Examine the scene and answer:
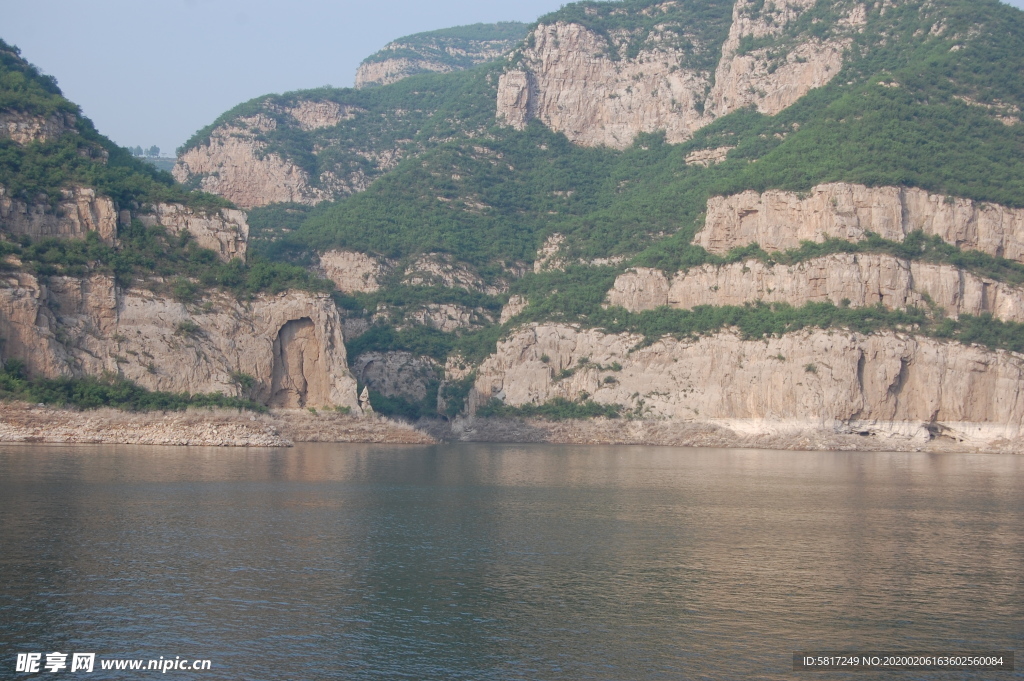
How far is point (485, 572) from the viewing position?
3170 centimetres

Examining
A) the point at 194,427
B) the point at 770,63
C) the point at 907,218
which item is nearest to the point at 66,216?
the point at 194,427

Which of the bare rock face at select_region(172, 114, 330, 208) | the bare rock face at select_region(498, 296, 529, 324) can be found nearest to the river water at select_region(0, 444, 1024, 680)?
the bare rock face at select_region(498, 296, 529, 324)

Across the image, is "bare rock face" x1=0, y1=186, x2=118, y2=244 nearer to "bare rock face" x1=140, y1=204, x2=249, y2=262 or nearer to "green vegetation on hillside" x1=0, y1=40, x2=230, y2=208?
"green vegetation on hillside" x1=0, y1=40, x2=230, y2=208

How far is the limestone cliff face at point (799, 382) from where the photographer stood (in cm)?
8581

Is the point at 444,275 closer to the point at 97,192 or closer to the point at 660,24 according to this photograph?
the point at 97,192

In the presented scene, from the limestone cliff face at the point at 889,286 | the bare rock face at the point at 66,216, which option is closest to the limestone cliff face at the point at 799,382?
the limestone cliff face at the point at 889,286

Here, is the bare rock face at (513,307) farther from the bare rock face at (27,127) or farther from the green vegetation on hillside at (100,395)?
the bare rock face at (27,127)

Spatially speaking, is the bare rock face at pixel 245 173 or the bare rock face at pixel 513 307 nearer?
the bare rock face at pixel 513 307

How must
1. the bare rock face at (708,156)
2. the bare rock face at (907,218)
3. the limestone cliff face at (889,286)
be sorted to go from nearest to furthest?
1. the limestone cliff face at (889,286)
2. the bare rock face at (907,218)
3. the bare rock face at (708,156)

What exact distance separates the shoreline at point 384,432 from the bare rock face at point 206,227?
13321mm

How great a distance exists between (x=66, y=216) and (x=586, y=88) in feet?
268

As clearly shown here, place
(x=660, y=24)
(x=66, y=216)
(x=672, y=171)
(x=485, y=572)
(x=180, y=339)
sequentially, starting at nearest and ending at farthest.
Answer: (x=485, y=572), (x=180, y=339), (x=66, y=216), (x=672, y=171), (x=660, y=24)

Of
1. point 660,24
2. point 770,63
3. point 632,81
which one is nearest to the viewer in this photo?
point 770,63

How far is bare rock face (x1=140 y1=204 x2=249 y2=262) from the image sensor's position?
81.6 m
